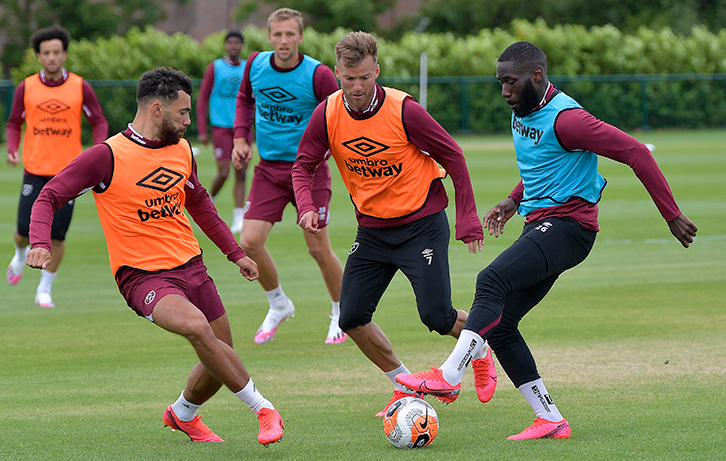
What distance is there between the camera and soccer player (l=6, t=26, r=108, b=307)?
10.2m

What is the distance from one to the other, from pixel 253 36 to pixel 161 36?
12.8 feet

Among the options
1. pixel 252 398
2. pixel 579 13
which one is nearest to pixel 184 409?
pixel 252 398

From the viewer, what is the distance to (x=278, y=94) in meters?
8.54

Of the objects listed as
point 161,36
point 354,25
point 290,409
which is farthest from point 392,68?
point 290,409

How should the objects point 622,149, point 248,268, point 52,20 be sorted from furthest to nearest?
1. point 52,20
2. point 248,268
3. point 622,149

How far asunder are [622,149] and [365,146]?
156cm

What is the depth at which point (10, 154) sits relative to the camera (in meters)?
10.6

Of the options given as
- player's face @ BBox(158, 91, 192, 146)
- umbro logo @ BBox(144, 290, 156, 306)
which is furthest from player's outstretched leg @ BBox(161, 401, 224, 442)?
player's face @ BBox(158, 91, 192, 146)

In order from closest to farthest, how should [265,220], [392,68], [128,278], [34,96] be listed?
[128,278], [265,220], [34,96], [392,68]

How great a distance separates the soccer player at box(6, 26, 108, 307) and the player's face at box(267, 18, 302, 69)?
2.61 meters

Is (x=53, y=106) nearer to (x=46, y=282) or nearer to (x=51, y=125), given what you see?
(x=51, y=125)

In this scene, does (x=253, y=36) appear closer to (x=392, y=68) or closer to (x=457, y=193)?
(x=392, y=68)

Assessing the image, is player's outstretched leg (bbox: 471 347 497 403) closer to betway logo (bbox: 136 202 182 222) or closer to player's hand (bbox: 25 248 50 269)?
betway logo (bbox: 136 202 182 222)

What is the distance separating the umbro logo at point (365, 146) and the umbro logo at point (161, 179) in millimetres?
1093
